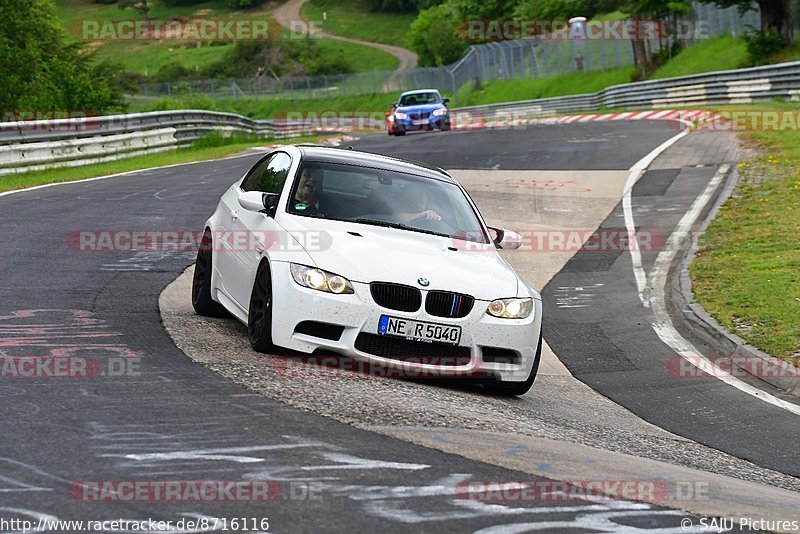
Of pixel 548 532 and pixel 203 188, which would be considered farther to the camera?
pixel 203 188

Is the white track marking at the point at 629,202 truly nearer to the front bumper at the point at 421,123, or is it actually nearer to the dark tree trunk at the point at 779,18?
the front bumper at the point at 421,123

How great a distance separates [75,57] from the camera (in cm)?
5628

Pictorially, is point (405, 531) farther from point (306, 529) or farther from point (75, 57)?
point (75, 57)

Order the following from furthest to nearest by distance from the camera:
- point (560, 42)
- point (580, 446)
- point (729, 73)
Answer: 1. point (560, 42)
2. point (729, 73)
3. point (580, 446)

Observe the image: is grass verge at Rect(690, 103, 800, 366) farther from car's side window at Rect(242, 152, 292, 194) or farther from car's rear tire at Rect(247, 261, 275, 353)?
car's rear tire at Rect(247, 261, 275, 353)

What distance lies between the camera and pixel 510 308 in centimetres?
873

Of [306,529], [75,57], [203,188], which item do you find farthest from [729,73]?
[306,529]

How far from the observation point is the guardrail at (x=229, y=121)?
25297 millimetres

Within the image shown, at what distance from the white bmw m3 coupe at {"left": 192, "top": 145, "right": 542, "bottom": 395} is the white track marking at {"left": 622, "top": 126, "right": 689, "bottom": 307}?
5.22 meters

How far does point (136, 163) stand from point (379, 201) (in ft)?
67.8

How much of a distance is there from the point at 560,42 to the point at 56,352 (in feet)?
A: 203

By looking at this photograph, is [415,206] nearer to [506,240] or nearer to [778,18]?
[506,240]

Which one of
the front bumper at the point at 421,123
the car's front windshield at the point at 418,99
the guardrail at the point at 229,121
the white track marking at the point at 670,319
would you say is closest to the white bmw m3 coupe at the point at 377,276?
the white track marking at the point at 670,319

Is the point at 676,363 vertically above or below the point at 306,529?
below
